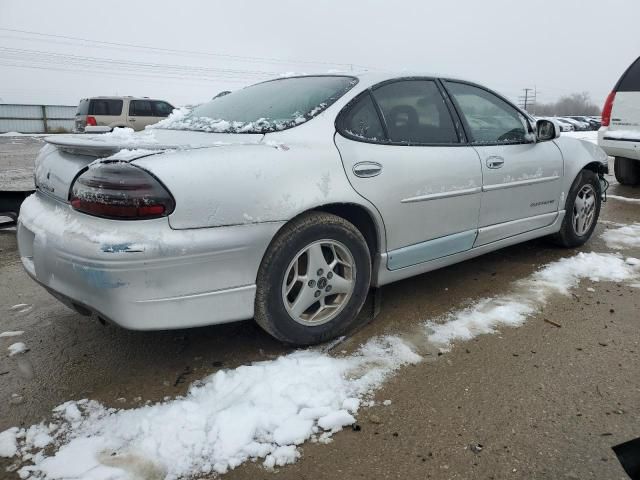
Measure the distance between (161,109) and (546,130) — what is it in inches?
578

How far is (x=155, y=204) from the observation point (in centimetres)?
203

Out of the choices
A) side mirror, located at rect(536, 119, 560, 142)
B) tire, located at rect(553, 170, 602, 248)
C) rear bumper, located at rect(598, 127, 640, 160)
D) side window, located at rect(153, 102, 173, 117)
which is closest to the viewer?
side mirror, located at rect(536, 119, 560, 142)

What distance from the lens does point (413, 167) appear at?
111 inches

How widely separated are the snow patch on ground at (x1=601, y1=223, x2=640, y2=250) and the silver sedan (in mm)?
1480

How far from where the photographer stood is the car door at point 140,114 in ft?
51.5

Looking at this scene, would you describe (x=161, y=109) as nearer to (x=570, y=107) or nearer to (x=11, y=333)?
(x=11, y=333)

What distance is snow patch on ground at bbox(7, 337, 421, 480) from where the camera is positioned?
179 centimetres

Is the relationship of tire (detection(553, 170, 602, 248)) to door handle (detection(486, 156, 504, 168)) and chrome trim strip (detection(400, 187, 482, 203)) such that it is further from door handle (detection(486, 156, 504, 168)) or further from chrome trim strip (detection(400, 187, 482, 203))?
chrome trim strip (detection(400, 187, 482, 203))

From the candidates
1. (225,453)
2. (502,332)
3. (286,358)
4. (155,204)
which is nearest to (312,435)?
(225,453)

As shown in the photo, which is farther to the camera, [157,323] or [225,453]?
[157,323]

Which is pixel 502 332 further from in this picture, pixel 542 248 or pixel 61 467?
pixel 61 467

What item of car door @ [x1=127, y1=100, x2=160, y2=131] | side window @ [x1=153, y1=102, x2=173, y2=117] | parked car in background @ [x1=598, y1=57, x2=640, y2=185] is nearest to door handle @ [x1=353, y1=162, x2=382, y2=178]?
parked car in background @ [x1=598, y1=57, x2=640, y2=185]

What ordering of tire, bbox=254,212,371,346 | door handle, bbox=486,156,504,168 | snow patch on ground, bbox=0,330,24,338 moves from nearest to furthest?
tire, bbox=254,212,371,346
snow patch on ground, bbox=0,330,24,338
door handle, bbox=486,156,504,168

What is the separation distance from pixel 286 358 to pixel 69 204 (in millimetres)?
1225
